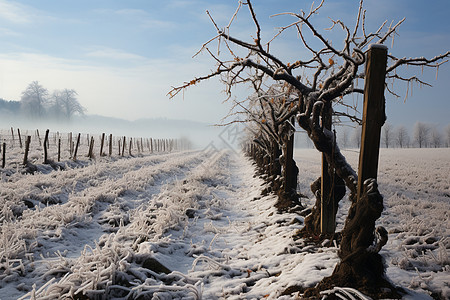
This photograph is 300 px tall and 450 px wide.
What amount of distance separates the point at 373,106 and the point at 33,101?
322 feet

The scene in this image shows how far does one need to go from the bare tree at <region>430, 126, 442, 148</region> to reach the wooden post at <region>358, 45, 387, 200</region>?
384 feet

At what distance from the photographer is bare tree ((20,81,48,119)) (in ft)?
260

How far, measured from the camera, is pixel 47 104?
8338 centimetres

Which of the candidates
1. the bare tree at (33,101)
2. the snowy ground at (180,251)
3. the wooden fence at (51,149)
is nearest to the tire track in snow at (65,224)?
the snowy ground at (180,251)

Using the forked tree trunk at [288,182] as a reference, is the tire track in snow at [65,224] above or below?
below

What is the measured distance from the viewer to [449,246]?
401cm

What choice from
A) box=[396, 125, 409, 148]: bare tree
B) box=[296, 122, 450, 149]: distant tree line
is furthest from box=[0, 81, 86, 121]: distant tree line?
box=[396, 125, 409, 148]: bare tree

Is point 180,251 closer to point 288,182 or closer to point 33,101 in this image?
point 288,182

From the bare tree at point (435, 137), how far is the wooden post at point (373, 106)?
117061 millimetres

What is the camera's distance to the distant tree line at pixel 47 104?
79500mm

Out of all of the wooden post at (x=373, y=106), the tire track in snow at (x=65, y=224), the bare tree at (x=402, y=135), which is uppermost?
the bare tree at (x=402, y=135)

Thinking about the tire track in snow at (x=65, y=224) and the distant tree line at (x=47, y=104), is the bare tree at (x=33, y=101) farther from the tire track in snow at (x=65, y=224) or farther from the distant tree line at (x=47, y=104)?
the tire track in snow at (x=65, y=224)

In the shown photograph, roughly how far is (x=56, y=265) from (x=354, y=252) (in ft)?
13.1

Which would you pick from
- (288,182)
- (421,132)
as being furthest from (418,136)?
(288,182)
